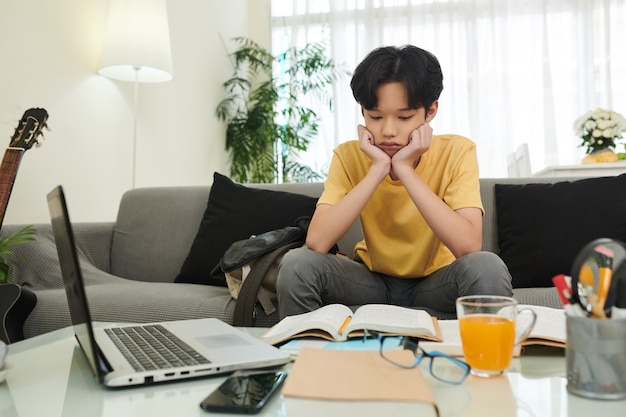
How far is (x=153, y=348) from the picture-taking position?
984 mm

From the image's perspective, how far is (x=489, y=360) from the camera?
0.79m

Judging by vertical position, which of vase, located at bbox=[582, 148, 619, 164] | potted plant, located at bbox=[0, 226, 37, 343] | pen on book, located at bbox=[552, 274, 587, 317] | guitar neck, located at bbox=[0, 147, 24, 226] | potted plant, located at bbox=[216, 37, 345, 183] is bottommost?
potted plant, located at bbox=[0, 226, 37, 343]

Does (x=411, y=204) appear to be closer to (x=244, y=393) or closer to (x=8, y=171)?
(x=244, y=393)

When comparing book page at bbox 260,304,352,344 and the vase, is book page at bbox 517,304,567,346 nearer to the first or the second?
book page at bbox 260,304,352,344

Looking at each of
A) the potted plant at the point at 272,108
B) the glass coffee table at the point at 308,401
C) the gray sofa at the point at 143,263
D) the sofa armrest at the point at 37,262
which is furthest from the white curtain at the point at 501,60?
the glass coffee table at the point at 308,401

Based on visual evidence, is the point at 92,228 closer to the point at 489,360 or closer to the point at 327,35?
the point at 489,360

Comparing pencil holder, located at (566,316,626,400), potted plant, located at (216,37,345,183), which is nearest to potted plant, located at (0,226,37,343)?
pencil holder, located at (566,316,626,400)

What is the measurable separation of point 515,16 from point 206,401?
5029 millimetres

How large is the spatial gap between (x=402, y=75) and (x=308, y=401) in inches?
45.6

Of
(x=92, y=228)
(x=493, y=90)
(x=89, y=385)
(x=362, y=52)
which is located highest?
(x=362, y=52)

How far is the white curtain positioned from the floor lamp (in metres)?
2.30

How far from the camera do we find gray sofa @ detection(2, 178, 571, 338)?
186 cm

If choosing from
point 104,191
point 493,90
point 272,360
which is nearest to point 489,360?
point 272,360

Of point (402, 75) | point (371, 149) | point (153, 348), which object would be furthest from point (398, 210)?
point (153, 348)
